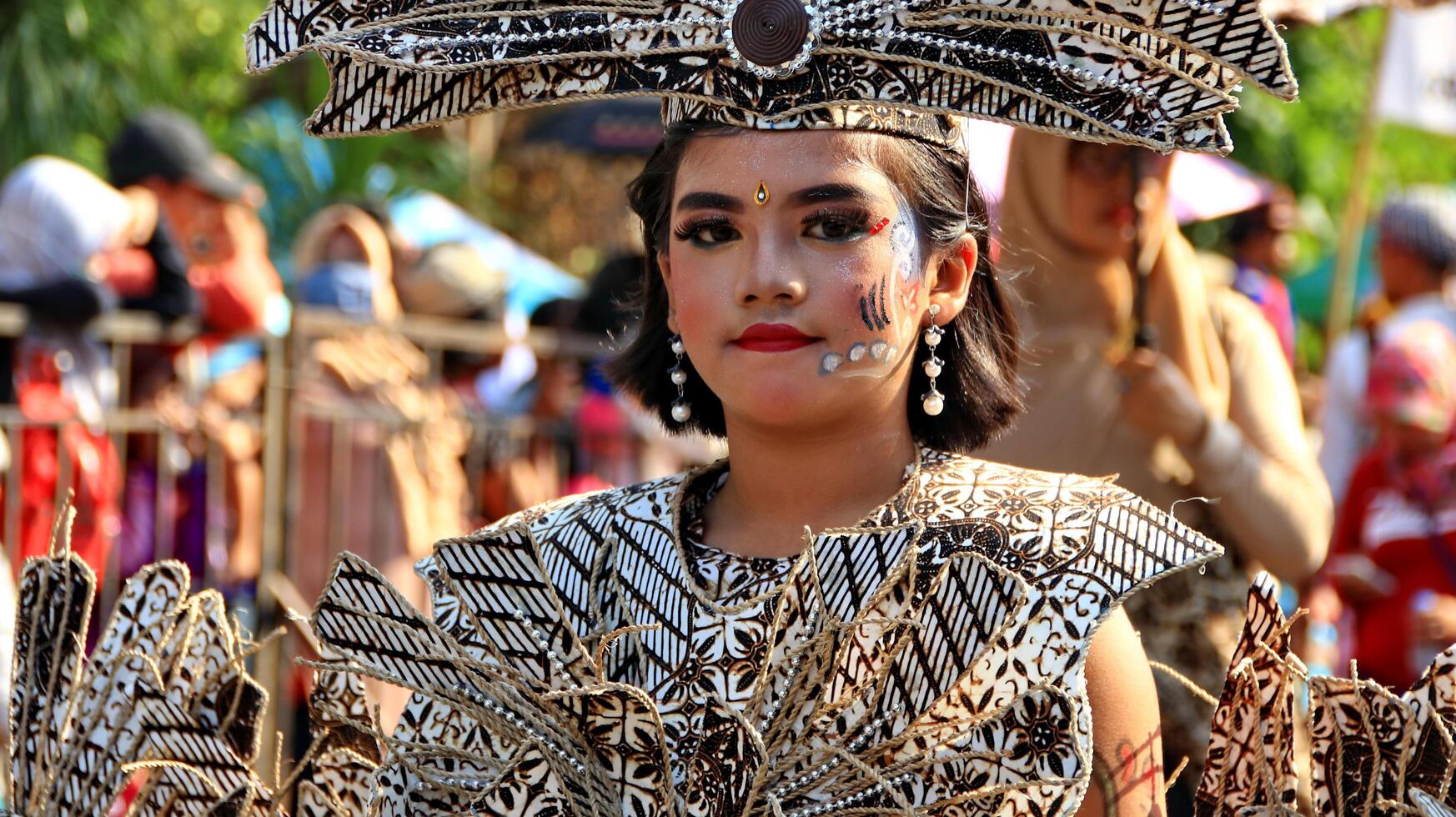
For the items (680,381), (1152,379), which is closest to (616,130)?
(1152,379)

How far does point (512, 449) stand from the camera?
648 centimetres

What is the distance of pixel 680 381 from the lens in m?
2.53

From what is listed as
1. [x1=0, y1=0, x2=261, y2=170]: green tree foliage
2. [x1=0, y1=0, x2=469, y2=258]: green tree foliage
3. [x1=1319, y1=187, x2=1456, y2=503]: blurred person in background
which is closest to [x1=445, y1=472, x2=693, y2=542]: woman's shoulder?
[x1=1319, y1=187, x2=1456, y2=503]: blurred person in background

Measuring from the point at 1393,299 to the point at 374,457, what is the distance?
375 centimetres

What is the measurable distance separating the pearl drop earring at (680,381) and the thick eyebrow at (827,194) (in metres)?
0.33

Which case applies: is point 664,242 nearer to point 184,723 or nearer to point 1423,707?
point 184,723

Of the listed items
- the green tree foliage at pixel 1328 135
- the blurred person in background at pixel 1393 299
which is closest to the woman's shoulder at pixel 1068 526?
the blurred person in background at pixel 1393 299

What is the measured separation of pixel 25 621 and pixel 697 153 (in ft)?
3.84

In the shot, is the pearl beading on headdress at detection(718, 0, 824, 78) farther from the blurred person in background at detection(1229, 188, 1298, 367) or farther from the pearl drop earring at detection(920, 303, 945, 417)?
the blurred person in background at detection(1229, 188, 1298, 367)

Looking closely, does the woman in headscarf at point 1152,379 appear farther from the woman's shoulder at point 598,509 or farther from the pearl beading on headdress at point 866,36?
the pearl beading on headdress at point 866,36

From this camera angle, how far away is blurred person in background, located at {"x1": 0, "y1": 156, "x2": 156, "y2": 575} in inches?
188

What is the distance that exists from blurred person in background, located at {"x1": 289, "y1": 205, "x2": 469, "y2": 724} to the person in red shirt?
9.53 feet

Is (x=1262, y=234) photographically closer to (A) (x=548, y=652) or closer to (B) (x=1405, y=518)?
(B) (x=1405, y=518)

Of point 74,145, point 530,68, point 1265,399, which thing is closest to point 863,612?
point 530,68
